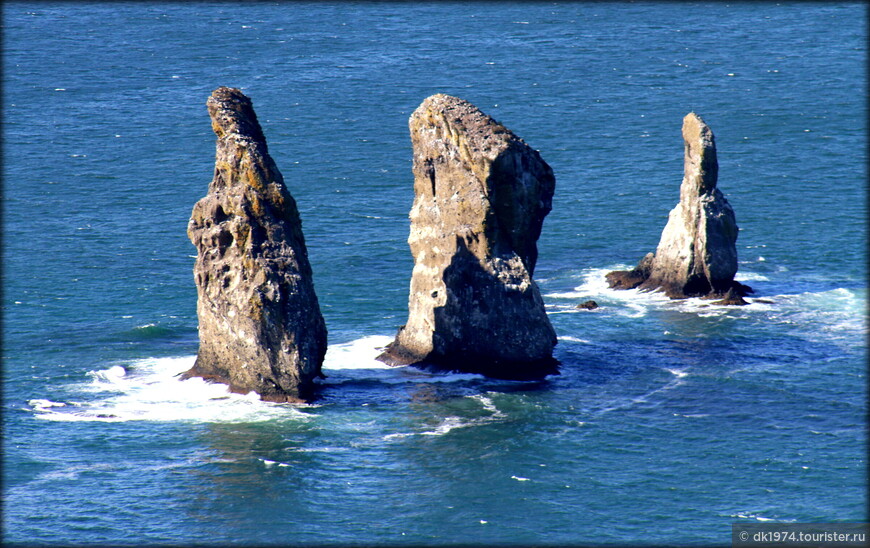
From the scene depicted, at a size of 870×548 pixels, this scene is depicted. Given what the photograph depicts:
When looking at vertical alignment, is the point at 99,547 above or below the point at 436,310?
below

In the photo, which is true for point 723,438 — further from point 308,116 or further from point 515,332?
point 308,116

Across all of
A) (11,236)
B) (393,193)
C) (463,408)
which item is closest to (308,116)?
(393,193)

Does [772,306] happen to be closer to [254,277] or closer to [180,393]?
[254,277]

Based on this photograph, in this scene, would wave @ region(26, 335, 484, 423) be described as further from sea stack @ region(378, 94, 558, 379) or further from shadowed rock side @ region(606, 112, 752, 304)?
shadowed rock side @ region(606, 112, 752, 304)

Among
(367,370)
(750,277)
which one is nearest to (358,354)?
(367,370)

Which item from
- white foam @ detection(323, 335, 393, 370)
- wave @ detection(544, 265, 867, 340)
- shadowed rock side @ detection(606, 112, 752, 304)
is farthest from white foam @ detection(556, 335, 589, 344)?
shadowed rock side @ detection(606, 112, 752, 304)

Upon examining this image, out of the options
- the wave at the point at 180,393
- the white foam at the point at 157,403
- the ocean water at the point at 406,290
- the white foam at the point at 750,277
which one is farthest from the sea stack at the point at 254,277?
the white foam at the point at 750,277
